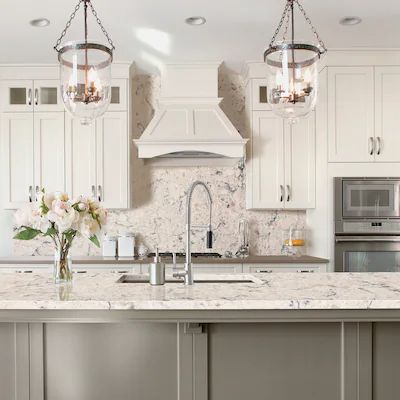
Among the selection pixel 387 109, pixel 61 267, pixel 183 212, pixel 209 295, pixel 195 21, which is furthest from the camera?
pixel 183 212

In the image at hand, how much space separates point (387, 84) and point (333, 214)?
1.22 metres

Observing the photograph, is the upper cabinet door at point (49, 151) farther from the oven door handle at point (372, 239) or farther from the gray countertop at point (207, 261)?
the oven door handle at point (372, 239)

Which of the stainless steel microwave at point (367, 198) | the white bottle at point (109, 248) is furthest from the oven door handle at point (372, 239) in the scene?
the white bottle at point (109, 248)

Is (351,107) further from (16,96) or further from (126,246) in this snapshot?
(16,96)

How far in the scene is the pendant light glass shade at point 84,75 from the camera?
2348 millimetres

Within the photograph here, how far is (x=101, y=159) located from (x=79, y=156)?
0.67ft

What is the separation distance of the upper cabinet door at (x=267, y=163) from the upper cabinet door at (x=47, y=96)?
5.88 ft

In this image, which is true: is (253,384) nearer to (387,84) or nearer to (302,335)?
(302,335)

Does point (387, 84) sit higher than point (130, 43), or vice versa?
point (130, 43)

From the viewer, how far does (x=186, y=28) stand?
3.73 meters

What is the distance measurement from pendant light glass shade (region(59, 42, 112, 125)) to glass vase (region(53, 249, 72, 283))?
2.33 feet

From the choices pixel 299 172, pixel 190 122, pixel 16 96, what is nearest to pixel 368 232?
pixel 299 172

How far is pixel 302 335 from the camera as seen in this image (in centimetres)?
203

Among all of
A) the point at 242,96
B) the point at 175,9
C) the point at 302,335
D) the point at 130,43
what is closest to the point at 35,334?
the point at 302,335
